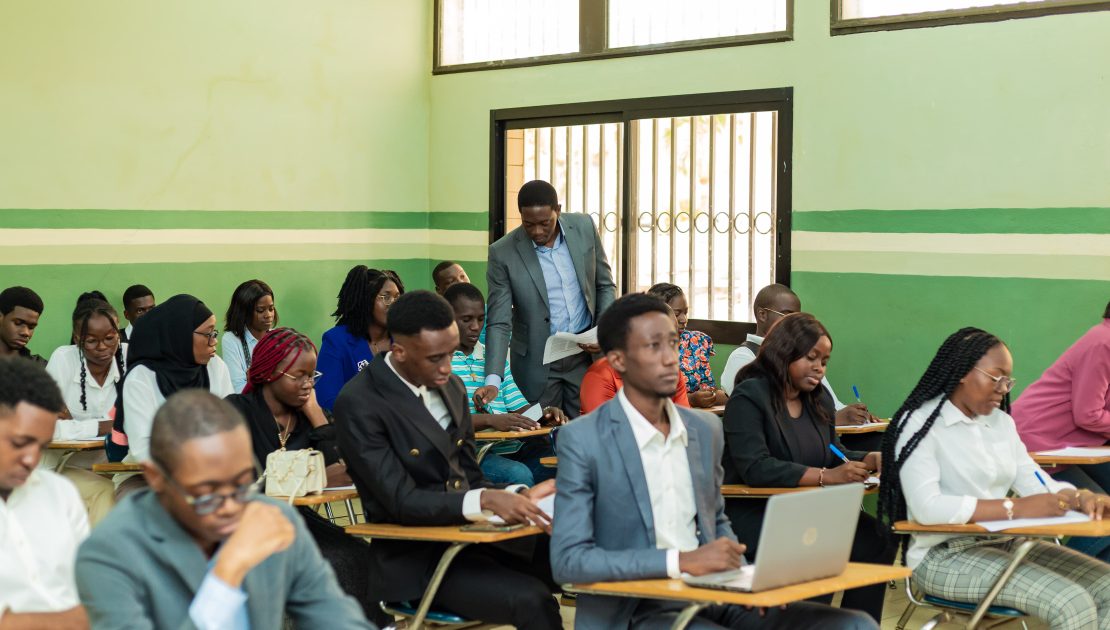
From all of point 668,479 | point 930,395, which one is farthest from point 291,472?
point 930,395

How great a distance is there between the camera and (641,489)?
11.0ft

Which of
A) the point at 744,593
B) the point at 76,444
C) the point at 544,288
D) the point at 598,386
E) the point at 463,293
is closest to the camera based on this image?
the point at 744,593

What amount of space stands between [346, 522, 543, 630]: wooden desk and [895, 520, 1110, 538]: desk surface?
116 cm

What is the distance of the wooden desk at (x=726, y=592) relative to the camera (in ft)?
9.55

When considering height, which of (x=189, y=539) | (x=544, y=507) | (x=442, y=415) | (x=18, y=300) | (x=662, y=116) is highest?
(x=662, y=116)

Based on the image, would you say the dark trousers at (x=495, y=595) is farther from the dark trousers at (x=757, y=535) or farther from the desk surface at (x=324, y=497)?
the dark trousers at (x=757, y=535)

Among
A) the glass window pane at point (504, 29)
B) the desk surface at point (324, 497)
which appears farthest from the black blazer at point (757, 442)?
the glass window pane at point (504, 29)

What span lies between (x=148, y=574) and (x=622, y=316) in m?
1.63

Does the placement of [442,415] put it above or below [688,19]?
below

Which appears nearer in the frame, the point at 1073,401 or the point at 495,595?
the point at 495,595

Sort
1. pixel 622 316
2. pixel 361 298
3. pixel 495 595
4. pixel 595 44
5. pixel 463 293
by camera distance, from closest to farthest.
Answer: pixel 622 316
pixel 495 595
pixel 463 293
pixel 361 298
pixel 595 44

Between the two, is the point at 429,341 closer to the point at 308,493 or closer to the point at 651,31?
the point at 308,493

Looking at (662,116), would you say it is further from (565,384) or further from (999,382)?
(999,382)

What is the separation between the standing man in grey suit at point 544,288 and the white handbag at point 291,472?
208 centimetres
